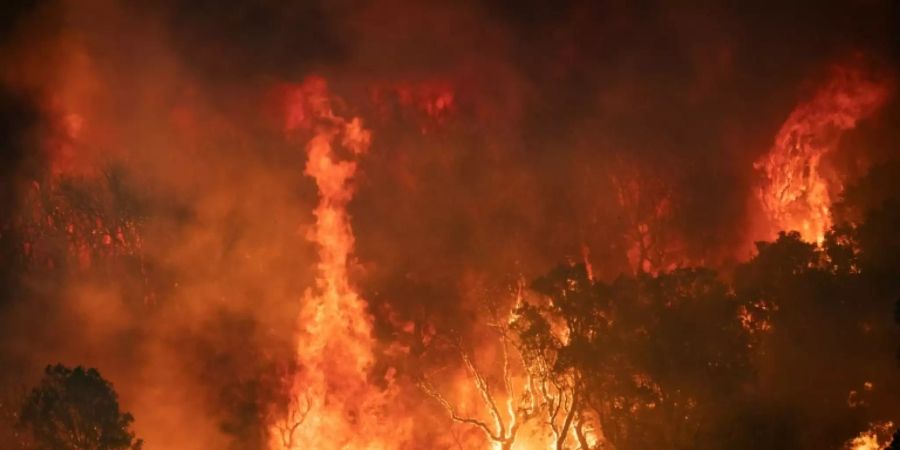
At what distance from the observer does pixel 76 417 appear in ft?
103

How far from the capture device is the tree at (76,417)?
31172 millimetres

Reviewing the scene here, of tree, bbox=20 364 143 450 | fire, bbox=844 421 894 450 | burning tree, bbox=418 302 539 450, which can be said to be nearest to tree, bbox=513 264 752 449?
burning tree, bbox=418 302 539 450

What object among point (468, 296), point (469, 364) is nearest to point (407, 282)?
point (468, 296)

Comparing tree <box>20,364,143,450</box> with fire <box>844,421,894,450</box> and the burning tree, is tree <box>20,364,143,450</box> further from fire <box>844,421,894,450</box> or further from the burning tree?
fire <box>844,421,894,450</box>

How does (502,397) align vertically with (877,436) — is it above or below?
above

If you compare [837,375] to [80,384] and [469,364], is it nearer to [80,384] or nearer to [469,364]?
[469,364]

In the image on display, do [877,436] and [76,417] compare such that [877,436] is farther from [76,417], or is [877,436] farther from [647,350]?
[76,417]

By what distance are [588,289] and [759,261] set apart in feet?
23.7

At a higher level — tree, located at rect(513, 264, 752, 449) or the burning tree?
the burning tree

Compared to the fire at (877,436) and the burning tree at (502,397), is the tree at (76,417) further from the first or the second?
the fire at (877,436)

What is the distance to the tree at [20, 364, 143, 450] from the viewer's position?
3117 cm

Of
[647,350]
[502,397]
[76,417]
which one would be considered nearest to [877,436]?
[647,350]

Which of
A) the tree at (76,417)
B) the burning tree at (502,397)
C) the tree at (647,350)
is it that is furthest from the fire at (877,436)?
the tree at (76,417)

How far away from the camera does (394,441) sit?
41.9 m
